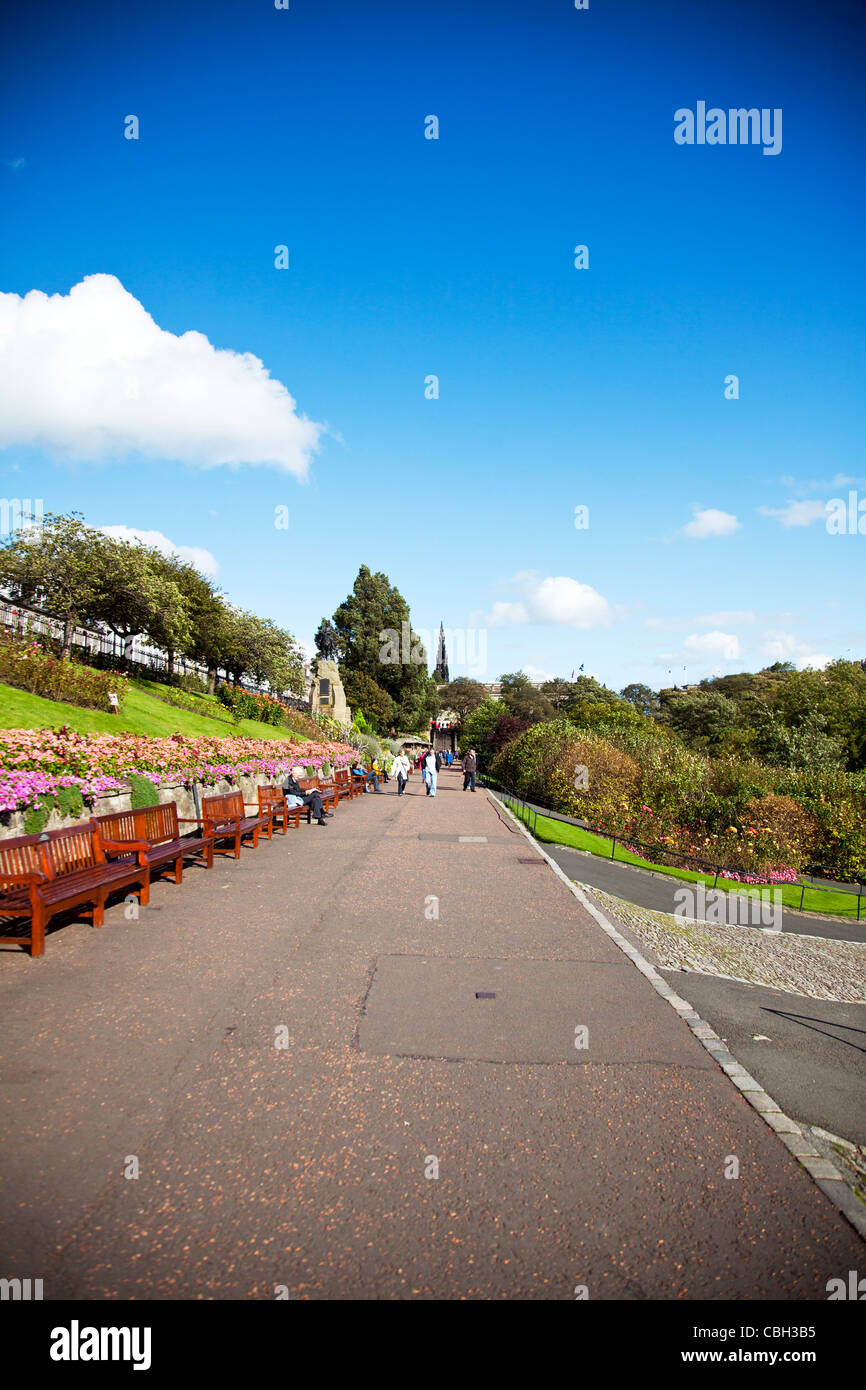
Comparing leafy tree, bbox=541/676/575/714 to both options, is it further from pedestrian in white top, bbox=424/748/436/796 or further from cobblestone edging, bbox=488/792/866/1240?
cobblestone edging, bbox=488/792/866/1240

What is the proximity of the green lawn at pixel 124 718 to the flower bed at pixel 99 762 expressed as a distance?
1470 millimetres

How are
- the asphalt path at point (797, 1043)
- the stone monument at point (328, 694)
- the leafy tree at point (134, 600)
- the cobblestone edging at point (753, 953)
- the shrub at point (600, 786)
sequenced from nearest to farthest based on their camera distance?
the asphalt path at point (797, 1043) < the cobblestone edging at point (753, 953) < the leafy tree at point (134, 600) < the shrub at point (600, 786) < the stone monument at point (328, 694)

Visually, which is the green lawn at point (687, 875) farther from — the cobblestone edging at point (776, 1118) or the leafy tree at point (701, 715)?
the leafy tree at point (701, 715)

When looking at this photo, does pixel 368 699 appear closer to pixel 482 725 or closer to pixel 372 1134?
pixel 482 725

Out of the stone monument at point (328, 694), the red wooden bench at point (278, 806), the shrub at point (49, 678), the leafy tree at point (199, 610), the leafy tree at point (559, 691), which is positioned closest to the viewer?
the shrub at point (49, 678)

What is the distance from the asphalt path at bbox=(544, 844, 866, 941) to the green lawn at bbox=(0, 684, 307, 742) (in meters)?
8.95

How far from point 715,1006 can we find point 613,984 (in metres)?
1.07

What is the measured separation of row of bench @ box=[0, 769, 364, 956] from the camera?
19.7 feet

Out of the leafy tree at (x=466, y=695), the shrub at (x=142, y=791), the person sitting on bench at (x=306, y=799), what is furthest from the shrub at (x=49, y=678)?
the leafy tree at (x=466, y=695)

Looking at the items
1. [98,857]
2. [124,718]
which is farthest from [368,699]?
[98,857]

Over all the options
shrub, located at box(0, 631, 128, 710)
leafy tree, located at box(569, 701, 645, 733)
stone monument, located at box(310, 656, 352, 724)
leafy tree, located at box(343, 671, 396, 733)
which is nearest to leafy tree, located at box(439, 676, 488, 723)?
leafy tree, located at box(343, 671, 396, 733)

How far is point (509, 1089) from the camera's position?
4.26 meters

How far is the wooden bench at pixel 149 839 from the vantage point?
786 centimetres
